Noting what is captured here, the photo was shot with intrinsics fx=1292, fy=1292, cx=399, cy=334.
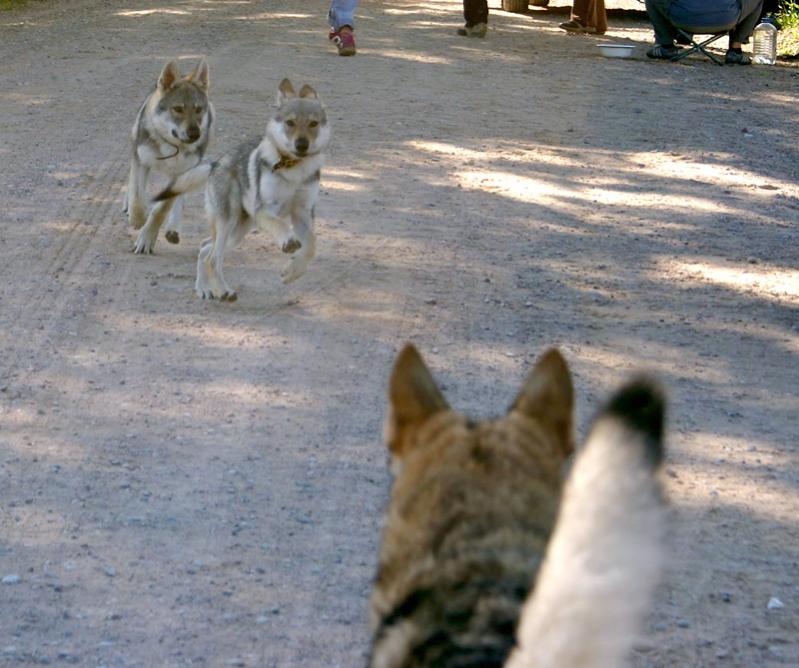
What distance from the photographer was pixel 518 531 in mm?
2510

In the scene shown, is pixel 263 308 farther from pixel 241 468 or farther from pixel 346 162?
pixel 346 162

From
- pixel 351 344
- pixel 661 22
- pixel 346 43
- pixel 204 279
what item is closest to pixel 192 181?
pixel 204 279

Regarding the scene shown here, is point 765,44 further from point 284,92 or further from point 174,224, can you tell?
point 174,224

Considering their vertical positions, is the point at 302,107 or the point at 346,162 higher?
the point at 302,107

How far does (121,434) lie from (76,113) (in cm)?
733

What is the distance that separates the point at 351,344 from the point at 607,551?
538 cm

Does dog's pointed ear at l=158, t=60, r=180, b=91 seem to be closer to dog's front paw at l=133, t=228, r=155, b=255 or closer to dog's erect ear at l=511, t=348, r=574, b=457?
dog's front paw at l=133, t=228, r=155, b=255

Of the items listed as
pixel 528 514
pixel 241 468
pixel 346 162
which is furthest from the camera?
pixel 346 162

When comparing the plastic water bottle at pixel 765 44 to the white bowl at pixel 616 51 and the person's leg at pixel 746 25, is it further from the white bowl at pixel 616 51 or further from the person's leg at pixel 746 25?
the white bowl at pixel 616 51

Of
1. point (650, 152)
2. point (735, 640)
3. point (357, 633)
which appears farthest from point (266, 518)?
point (650, 152)

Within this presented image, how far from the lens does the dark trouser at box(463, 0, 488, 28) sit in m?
18.2

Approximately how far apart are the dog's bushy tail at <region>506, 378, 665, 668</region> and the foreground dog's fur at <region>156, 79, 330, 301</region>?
6.14 meters

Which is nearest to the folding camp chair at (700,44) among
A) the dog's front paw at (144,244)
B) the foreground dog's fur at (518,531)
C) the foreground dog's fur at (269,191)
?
the foreground dog's fur at (269,191)

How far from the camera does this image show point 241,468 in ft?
19.0
